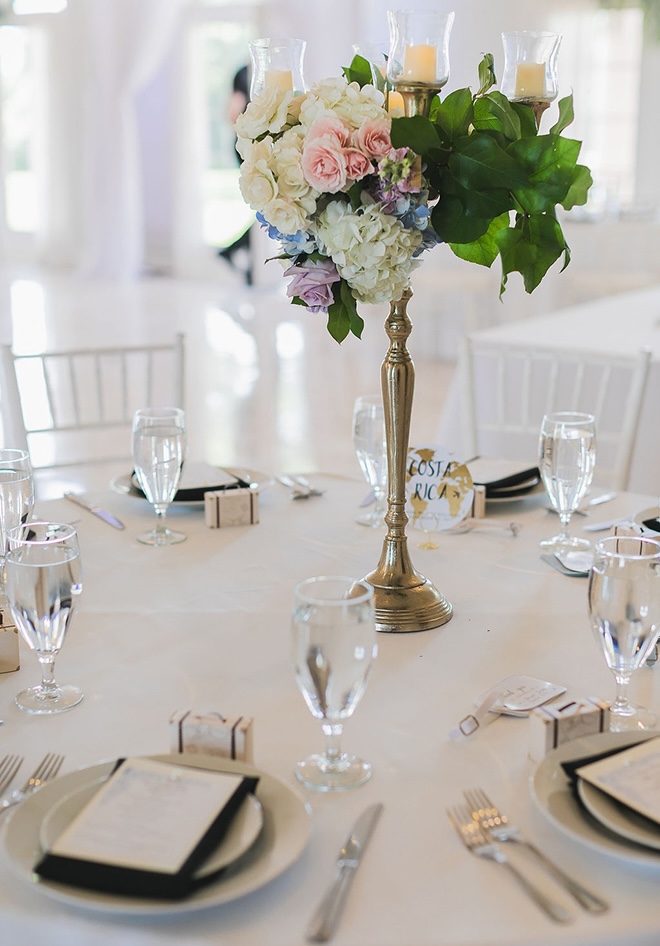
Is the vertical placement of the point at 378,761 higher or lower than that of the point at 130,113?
lower

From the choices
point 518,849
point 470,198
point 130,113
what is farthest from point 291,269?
point 130,113

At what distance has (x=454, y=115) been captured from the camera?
1275mm

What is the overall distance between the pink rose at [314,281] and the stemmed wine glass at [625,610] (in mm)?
416

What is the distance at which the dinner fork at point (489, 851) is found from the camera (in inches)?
34.1

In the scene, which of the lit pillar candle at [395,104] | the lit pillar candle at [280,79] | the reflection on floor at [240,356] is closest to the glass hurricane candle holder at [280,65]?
the lit pillar candle at [280,79]

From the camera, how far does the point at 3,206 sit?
1176cm

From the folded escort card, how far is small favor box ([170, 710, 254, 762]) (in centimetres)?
4

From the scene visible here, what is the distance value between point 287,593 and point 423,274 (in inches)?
218

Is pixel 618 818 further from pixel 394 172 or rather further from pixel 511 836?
pixel 394 172

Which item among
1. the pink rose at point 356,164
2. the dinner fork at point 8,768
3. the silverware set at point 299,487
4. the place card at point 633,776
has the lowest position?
the dinner fork at point 8,768

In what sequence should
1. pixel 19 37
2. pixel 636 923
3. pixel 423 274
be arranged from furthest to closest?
pixel 19 37
pixel 423 274
pixel 636 923

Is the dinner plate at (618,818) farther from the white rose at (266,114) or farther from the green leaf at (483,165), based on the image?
the white rose at (266,114)

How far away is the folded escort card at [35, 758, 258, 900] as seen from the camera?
86 cm

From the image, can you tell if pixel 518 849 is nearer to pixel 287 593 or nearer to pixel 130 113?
pixel 287 593
